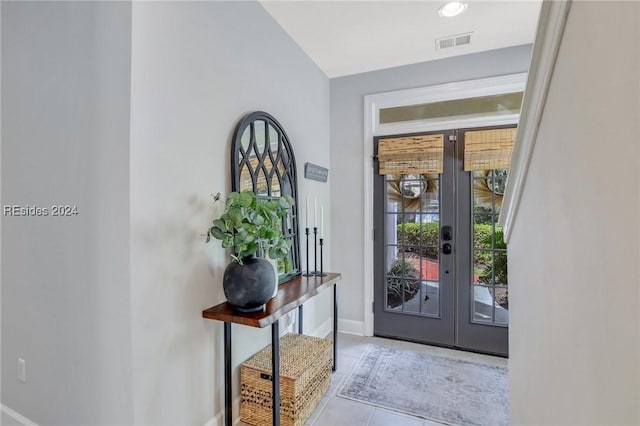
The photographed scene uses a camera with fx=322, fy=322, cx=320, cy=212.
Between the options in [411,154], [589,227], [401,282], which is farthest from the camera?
[401,282]

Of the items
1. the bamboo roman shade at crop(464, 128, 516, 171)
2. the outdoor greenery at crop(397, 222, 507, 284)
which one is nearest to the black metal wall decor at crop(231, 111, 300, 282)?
the outdoor greenery at crop(397, 222, 507, 284)

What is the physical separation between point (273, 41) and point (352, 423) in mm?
2762

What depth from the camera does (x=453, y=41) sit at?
2820 mm

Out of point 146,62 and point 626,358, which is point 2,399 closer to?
point 146,62

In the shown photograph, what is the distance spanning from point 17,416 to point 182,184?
67.4 inches

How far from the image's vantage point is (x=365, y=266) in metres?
3.48

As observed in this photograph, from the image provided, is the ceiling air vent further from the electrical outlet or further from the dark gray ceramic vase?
the electrical outlet

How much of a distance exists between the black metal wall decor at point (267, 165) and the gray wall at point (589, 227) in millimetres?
1425

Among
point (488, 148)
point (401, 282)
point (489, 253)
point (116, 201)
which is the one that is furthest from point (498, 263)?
point (116, 201)

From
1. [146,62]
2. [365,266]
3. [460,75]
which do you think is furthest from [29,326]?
[460,75]

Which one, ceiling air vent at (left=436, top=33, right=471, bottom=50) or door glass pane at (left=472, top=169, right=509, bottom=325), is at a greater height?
ceiling air vent at (left=436, top=33, right=471, bottom=50)

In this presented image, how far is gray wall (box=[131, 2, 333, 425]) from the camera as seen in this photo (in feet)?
4.75

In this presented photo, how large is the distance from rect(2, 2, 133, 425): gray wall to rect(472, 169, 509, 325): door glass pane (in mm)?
2884

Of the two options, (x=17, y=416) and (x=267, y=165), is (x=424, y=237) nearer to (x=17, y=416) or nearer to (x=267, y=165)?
(x=267, y=165)
